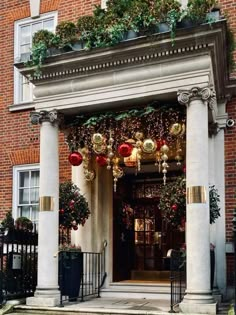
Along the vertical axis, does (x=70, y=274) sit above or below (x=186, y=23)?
below

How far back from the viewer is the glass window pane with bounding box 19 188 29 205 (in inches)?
511

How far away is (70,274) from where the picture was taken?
32.8ft

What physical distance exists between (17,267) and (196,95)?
4605 millimetres

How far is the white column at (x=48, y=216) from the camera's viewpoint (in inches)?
371

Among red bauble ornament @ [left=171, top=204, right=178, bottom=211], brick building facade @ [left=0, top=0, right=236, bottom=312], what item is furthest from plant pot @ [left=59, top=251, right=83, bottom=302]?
brick building facade @ [left=0, top=0, right=236, bottom=312]

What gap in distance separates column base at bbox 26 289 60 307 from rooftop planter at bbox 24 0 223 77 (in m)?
3.83

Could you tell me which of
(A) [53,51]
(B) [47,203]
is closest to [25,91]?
(A) [53,51]

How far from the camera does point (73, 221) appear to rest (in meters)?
10.4

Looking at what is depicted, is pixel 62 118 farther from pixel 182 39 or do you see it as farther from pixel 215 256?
pixel 215 256

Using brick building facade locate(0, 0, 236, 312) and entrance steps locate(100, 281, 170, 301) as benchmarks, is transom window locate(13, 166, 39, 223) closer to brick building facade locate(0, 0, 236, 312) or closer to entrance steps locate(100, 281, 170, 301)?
brick building facade locate(0, 0, 236, 312)

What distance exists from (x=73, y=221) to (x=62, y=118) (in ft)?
6.51

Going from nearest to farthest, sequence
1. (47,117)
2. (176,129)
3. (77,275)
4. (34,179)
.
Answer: (176,129) < (47,117) < (77,275) < (34,179)

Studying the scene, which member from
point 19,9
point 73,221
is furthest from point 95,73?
point 19,9

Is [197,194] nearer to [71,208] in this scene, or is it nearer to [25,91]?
[71,208]
